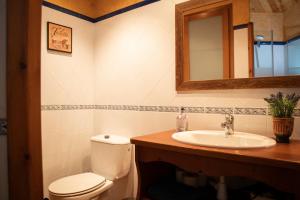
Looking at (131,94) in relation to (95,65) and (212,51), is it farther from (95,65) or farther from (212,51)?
(212,51)

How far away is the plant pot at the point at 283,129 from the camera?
1.08m

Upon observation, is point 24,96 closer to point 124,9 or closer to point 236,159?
point 236,159

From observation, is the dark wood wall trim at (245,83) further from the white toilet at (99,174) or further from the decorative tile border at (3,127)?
the decorative tile border at (3,127)

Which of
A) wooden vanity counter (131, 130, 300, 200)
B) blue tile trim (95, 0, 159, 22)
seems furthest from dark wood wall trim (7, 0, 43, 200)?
blue tile trim (95, 0, 159, 22)

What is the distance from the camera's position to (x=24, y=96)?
2.88 ft

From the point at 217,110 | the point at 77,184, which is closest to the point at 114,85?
the point at 77,184

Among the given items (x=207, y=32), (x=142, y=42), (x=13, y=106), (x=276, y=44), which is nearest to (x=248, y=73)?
(x=276, y=44)

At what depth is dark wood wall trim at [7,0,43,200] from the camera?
0.87 metres

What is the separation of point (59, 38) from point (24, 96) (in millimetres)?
1351

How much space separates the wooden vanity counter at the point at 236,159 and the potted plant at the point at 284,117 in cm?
6

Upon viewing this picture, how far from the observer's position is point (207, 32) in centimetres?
155

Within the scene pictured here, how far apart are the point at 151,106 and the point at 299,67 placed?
110 centimetres

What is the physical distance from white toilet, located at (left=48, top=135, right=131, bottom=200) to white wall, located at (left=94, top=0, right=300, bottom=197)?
0.73ft

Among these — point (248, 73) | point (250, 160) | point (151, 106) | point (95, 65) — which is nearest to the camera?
point (250, 160)
